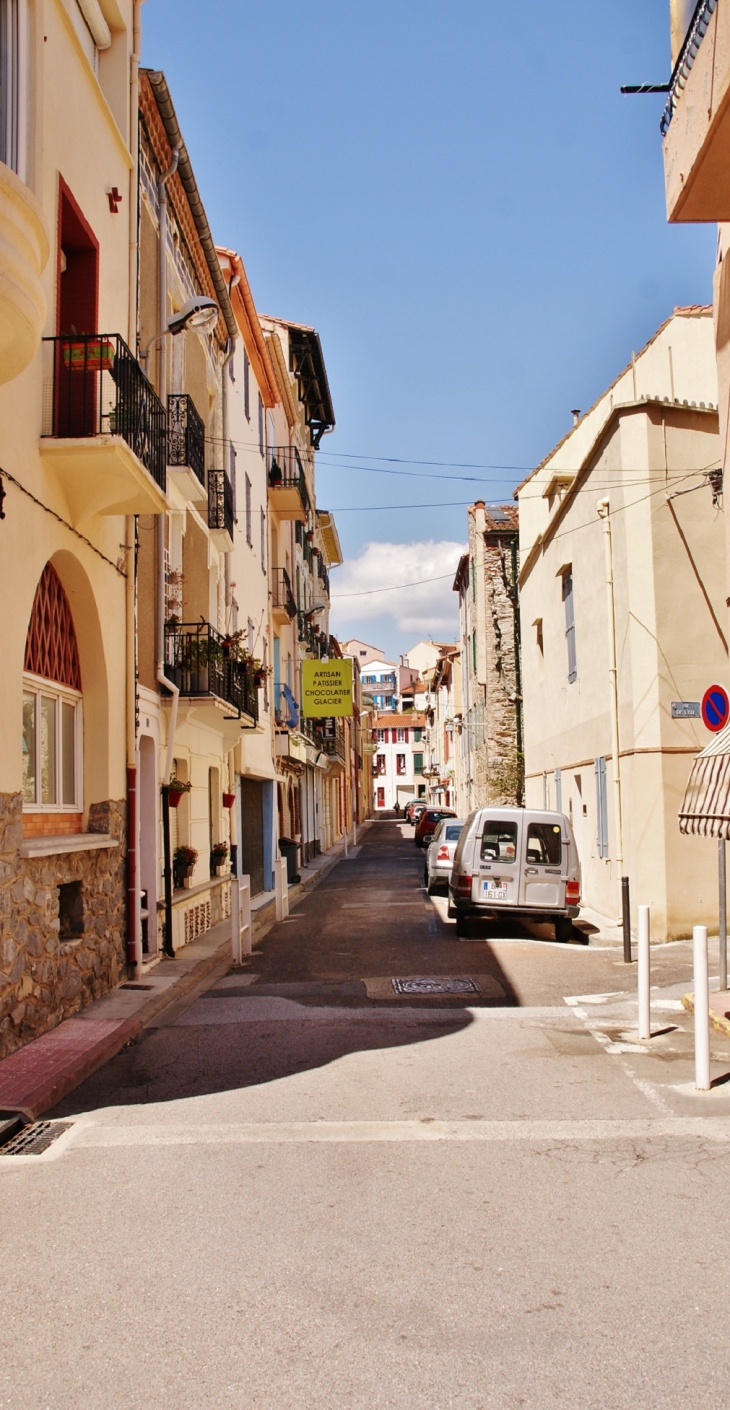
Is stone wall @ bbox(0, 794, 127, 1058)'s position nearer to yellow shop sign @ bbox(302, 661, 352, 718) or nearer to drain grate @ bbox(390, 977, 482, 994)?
drain grate @ bbox(390, 977, 482, 994)

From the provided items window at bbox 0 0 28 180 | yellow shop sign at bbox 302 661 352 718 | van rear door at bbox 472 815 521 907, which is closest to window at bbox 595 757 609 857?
van rear door at bbox 472 815 521 907

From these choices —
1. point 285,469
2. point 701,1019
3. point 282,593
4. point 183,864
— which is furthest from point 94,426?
point 285,469

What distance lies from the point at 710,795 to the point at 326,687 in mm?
23458

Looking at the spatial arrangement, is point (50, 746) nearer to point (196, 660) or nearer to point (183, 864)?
point (196, 660)

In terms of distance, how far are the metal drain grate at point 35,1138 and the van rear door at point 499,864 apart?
10159 millimetres

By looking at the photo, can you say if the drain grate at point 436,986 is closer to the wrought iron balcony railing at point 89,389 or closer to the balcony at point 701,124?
the wrought iron balcony railing at point 89,389

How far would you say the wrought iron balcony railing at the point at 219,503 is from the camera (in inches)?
731

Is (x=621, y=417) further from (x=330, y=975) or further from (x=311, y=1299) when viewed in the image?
(x=311, y=1299)

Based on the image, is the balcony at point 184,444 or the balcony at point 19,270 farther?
the balcony at point 184,444

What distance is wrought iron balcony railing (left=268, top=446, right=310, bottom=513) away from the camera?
94.1 ft

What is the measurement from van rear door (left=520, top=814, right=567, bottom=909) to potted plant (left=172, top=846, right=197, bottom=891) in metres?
4.72

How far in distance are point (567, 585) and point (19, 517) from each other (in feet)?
44.9

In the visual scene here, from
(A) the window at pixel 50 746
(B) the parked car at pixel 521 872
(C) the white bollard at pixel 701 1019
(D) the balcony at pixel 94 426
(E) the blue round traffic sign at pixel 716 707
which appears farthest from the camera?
(B) the parked car at pixel 521 872

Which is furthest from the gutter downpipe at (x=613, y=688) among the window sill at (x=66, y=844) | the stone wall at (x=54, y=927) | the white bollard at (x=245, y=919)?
the window sill at (x=66, y=844)
